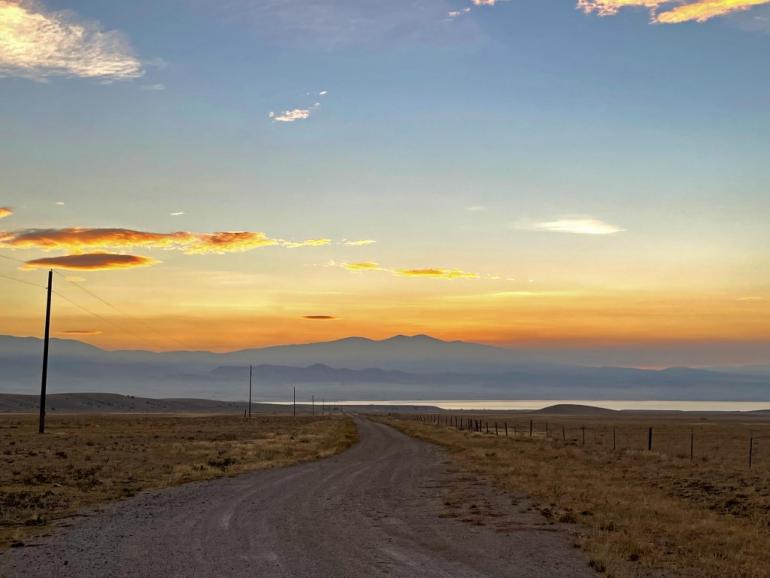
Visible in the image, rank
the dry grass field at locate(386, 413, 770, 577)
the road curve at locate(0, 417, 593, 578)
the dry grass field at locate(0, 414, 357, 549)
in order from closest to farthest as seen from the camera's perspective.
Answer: the road curve at locate(0, 417, 593, 578), the dry grass field at locate(386, 413, 770, 577), the dry grass field at locate(0, 414, 357, 549)

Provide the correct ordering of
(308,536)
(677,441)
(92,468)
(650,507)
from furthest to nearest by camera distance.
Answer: (677,441)
(92,468)
(650,507)
(308,536)

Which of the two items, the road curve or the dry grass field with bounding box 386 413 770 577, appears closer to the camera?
the road curve

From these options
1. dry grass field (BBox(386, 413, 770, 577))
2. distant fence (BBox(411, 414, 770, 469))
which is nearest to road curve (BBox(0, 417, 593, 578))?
dry grass field (BBox(386, 413, 770, 577))

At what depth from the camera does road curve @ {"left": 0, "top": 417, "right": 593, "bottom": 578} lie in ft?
46.0

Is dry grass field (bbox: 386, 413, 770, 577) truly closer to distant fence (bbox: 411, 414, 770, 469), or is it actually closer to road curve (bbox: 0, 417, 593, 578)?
road curve (bbox: 0, 417, 593, 578)

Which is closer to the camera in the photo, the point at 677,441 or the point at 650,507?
the point at 650,507

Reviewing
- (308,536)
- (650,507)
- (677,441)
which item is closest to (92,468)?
(308,536)

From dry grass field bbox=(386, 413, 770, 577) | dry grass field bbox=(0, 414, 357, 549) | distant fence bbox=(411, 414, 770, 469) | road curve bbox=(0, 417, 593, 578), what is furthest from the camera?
distant fence bbox=(411, 414, 770, 469)

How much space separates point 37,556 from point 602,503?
607 inches

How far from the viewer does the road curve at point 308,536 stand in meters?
14.0

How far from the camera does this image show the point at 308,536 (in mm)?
17219

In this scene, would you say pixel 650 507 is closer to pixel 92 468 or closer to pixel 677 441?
pixel 92 468

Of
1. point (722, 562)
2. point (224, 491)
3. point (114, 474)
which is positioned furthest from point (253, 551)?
point (114, 474)

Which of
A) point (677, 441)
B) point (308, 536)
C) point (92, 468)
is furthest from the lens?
point (677, 441)
